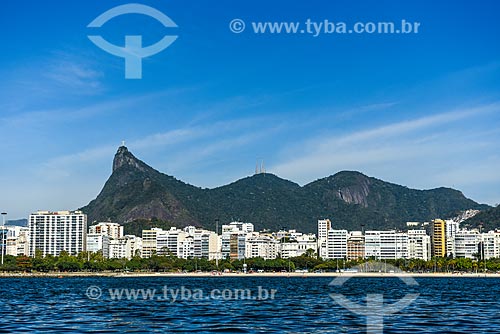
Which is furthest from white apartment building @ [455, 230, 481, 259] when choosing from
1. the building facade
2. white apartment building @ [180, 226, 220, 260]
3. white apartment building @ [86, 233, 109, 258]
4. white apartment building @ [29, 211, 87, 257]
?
white apartment building @ [29, 211, 87, 257]

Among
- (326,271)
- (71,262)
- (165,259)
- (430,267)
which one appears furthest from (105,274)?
(430,267)

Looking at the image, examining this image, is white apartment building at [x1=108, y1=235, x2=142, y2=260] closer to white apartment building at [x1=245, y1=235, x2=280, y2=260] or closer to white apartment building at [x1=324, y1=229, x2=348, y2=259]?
white apartment building at [x1=245, y1=235, x2=280, y2=260]

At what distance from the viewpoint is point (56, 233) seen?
18100cm

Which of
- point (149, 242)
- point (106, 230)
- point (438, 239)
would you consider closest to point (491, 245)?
point (438, 239)

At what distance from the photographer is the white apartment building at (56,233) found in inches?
7092

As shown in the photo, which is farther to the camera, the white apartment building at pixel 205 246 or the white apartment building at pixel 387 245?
the white apartment building at pixel 387 245

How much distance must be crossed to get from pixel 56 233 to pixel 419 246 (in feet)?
276

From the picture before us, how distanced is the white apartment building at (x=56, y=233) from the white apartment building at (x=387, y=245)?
6634 centimetres

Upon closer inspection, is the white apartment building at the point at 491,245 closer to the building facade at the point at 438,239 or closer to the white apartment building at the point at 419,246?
the building facade at the point at 438,239

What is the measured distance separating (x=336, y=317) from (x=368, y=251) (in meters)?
149

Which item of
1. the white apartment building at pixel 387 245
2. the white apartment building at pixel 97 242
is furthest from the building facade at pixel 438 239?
the white apartment building at pixel 97 242

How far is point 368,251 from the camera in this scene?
175 metres

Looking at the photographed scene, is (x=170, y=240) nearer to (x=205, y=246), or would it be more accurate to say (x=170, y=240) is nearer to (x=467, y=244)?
(x=205, y=246)

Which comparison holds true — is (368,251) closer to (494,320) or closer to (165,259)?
(165,259)
